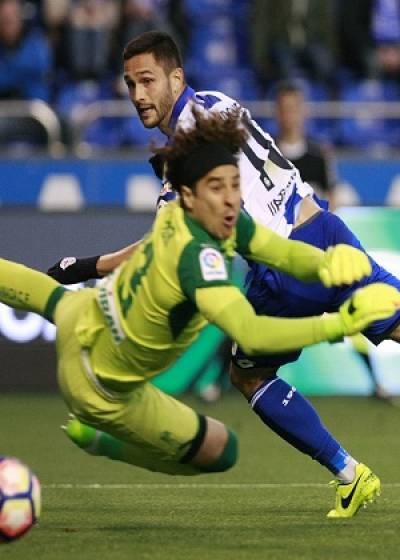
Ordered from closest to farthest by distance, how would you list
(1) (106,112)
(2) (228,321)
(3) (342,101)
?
(2) (228,321), (1) (106,112), (3) (342,101)

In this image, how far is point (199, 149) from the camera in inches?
243

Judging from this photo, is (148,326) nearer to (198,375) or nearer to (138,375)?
(138,375)

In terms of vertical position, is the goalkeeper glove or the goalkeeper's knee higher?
the goalkeeper glove

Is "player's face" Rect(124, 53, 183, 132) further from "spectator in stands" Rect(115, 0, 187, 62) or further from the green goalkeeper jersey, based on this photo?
"spectator in stands" Rect(115, 0, 187, 62)

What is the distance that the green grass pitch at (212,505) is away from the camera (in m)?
6.14

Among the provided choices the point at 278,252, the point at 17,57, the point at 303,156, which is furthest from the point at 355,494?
the point at 17,57

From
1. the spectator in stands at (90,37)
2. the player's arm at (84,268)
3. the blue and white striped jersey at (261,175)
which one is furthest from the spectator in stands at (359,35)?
the player's arm at (84,268)

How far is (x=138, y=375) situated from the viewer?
6309 mm

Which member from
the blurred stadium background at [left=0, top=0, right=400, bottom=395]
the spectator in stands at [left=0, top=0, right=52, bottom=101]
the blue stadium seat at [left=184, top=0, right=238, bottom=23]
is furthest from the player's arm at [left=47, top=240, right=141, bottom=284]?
the blue stadium seat at [left=184, top=0, right=238, bottom=23]

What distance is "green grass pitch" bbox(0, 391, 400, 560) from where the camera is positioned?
614 centimetres

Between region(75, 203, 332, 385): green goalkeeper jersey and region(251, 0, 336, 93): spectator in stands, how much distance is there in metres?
10.5

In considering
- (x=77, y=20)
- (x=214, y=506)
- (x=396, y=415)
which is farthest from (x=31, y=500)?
(x=77, y=20)

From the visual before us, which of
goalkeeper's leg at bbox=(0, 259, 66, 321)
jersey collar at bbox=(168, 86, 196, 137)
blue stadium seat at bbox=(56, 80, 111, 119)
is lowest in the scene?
blue stadium seat at bbox=(56, 80, 111, 119)

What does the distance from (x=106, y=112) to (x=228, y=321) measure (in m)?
8.56
